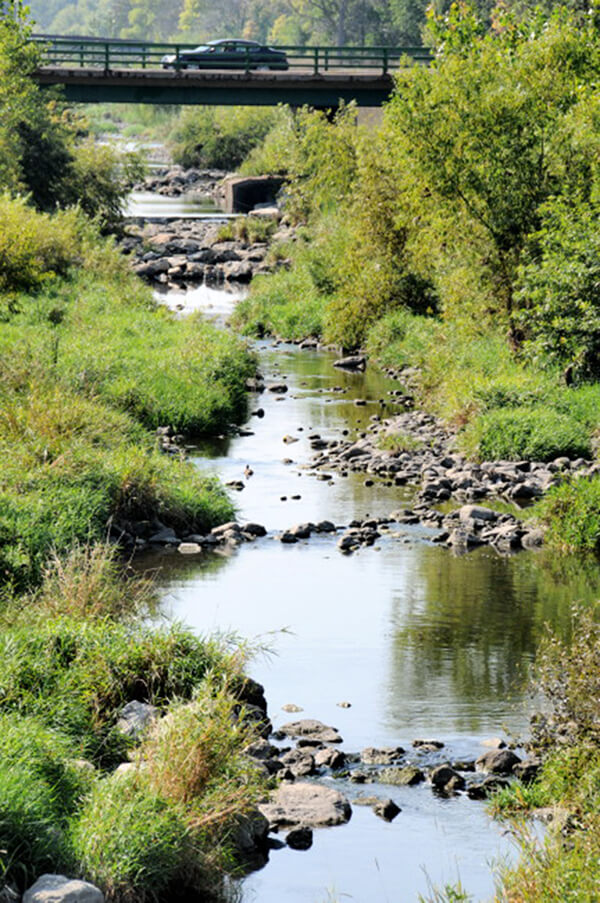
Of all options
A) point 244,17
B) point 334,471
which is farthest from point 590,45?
point 244,17

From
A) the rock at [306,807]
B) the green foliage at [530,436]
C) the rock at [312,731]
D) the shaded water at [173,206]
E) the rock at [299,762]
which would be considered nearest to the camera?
the rock at [306,807]

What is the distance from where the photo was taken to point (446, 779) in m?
9.20

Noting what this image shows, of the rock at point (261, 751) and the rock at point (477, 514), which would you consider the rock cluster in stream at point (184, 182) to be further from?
the rock at point (261, 751)

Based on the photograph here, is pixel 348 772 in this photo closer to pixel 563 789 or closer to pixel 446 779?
pixel 446 779

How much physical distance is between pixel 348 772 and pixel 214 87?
137 ft

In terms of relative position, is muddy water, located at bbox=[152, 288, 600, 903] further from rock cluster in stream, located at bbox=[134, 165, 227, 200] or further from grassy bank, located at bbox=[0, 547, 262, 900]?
rock cluster in stream, located at bbox=[134, 165, 227, 200]

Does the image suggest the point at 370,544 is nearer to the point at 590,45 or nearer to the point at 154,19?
the point at 590,45

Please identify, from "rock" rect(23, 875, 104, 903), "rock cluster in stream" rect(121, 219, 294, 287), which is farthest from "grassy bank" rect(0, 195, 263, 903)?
"rock cluster in stream" rect(121, 219, 294, 287)

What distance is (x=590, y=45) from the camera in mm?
23266

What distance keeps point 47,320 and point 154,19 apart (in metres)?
170

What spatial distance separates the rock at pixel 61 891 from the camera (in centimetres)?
663

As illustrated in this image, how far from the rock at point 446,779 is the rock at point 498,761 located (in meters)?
0.25

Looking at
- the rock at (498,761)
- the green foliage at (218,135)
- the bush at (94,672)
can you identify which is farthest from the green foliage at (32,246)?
the green foliage at (218,135)

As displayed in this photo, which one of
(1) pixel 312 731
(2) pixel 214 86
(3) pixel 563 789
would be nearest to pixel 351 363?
(1) pixel 312 731
